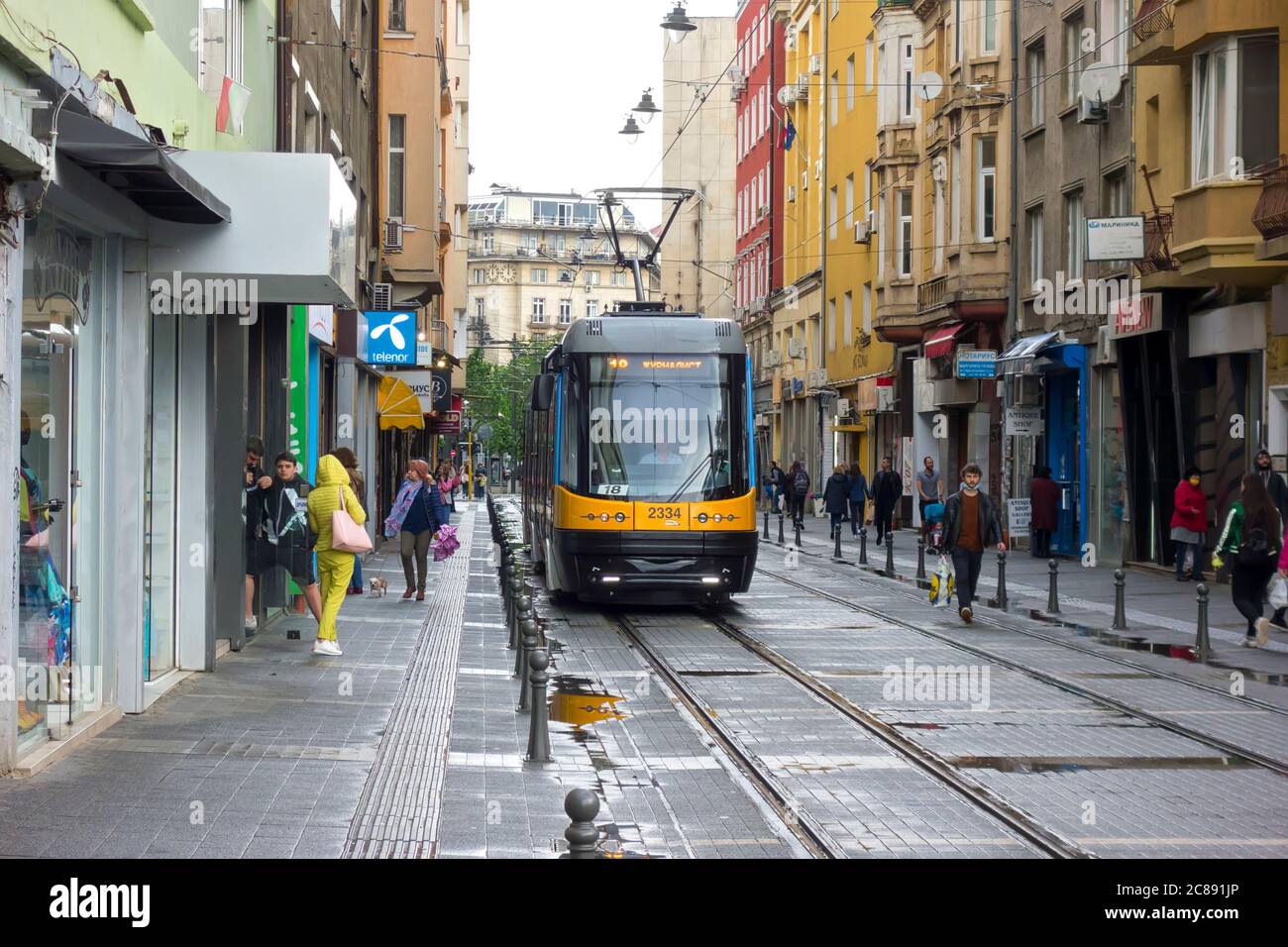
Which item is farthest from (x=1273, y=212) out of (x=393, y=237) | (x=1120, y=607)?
(x=393, y=237)

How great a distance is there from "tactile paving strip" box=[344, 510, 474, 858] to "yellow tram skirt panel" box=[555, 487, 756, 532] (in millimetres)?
2914

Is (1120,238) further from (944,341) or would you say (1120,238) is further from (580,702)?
(580,702)

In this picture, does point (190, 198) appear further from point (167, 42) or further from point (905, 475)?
point (905, 475)

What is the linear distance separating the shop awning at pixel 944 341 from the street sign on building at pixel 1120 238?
461 inches

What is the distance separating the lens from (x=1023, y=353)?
1312 inches

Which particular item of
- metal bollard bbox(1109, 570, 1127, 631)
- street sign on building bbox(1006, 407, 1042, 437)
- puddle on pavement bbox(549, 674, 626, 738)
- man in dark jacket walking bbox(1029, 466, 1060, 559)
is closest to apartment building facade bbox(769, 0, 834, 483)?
street sign on building bbox(1006, 407, 1042, 437)

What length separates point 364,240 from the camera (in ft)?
105

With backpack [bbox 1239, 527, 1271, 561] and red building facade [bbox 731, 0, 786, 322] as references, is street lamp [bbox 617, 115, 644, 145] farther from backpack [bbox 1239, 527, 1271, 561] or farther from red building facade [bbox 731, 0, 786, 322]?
backpack [bbox 1239, 527, 1271, 561]

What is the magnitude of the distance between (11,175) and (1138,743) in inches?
301

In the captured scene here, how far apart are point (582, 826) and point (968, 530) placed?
1469 cm

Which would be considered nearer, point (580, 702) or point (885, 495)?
point (580, 702)

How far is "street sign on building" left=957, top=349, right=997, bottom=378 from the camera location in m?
35.0

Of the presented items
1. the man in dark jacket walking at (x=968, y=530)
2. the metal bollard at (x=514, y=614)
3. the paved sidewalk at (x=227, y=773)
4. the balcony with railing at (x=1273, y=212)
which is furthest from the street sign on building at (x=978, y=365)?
the paved sidewalk at (x=227, y=773)

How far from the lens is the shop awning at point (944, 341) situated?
38.9 metres
